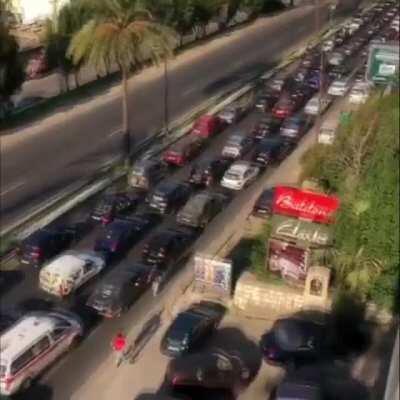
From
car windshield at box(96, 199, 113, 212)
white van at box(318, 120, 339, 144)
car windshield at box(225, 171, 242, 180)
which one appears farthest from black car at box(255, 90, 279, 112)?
car windshield at box(96, 199, 113, 212)

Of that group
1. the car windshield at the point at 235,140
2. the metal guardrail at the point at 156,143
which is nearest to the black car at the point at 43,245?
the metal guardrail at the point at 156,143

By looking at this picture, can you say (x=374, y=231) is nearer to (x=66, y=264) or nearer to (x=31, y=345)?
(x=66, y=264)

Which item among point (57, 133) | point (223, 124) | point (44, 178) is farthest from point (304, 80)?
point (44, 178)

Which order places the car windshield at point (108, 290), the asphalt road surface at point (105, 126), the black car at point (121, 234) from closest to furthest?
1. the car windshield at point (108, 290)
2. the black car at point (121, 234)
3. the asphalt road surface at point (105, 126)

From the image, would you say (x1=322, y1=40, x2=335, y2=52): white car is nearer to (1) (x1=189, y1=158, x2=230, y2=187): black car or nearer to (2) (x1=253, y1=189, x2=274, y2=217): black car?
(1) (x1=189, y1=158, x2=230, y2=187): black car

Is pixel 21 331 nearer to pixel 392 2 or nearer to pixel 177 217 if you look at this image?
pixel 177 217

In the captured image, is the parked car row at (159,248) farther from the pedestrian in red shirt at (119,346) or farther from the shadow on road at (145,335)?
the pedestrian in red shirt at (119,346)
